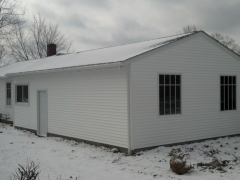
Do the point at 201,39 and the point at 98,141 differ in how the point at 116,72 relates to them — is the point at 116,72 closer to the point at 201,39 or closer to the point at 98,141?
the point at 98,141

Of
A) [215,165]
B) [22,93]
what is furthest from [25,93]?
[215,165]

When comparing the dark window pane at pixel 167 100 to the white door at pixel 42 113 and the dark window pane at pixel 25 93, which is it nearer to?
the white door at pixel 42 113

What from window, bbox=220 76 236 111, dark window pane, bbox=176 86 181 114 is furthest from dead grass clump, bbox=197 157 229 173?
window, bbox=220 76 236 111

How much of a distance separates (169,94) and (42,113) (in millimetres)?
6717

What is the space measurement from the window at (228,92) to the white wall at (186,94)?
9.4 inches

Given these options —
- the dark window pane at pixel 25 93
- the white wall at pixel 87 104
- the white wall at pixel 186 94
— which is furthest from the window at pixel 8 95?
the white wall at pixel 186 94

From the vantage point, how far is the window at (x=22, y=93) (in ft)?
52.7

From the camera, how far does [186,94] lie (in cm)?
1183

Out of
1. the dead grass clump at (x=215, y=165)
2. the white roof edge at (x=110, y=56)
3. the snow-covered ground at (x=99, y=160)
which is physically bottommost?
the snow-covered ground at (x=99, y=160)

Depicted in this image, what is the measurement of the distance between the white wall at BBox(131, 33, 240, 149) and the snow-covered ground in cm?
54

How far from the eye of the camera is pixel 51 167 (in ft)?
28.7

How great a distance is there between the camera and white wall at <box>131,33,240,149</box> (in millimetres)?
10445

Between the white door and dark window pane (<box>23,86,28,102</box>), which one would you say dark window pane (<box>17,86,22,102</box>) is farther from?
the white door

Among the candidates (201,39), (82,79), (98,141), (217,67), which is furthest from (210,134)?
(82,79)
